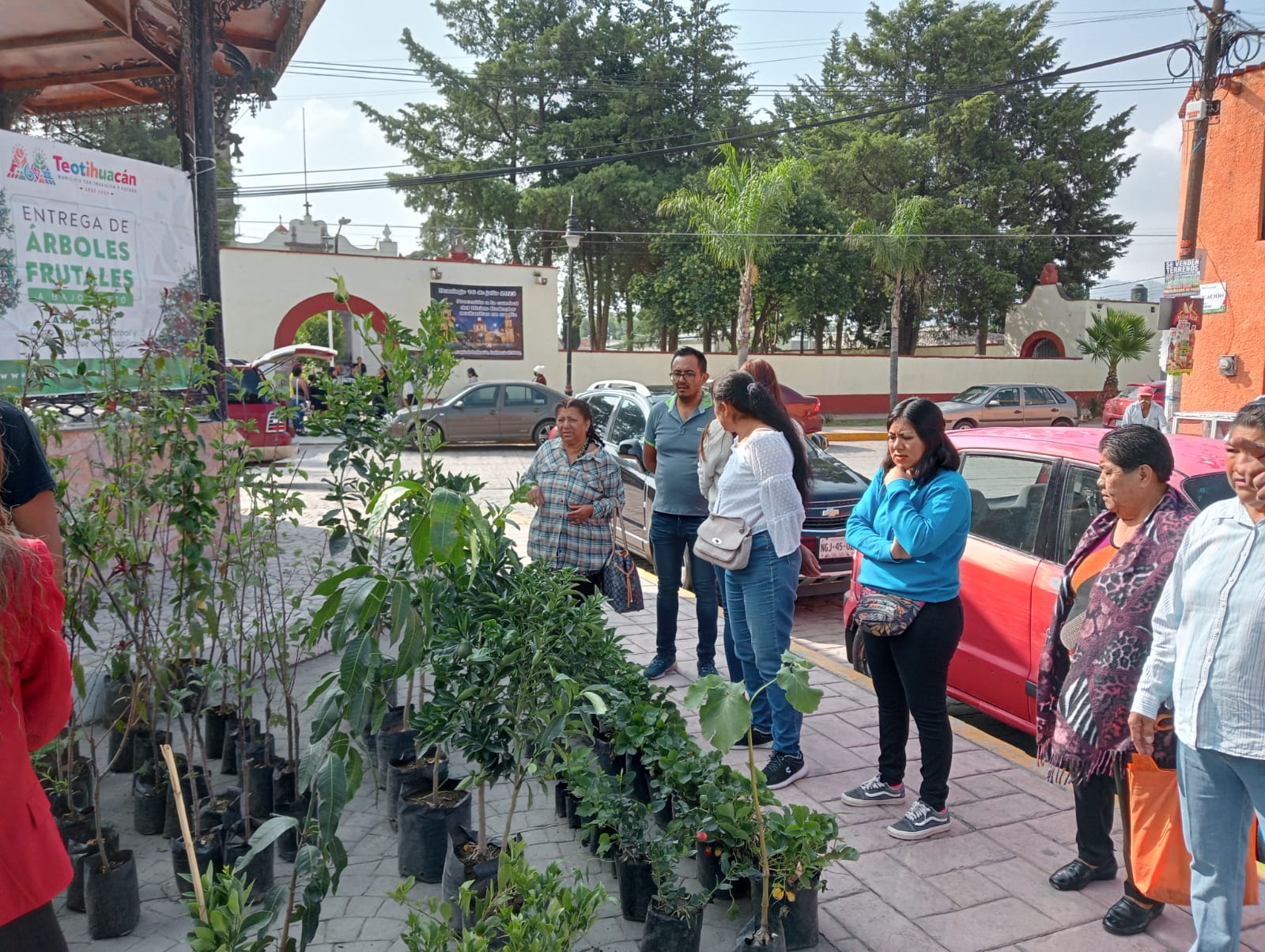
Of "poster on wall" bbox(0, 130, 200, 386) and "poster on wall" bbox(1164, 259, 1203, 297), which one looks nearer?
"poster on wall" bbox(0, 130, 200, 386)

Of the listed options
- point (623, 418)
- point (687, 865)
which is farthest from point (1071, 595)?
point (623, 418)

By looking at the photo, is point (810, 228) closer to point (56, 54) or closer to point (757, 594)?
point (56, 54)

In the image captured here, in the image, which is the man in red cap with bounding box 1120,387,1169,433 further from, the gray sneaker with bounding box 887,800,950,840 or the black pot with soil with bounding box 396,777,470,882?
the black pot with soil with bounding box 396,777,470,882

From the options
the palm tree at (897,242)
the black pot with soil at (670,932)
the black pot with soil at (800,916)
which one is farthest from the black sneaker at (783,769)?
the palm tree at (897,242)

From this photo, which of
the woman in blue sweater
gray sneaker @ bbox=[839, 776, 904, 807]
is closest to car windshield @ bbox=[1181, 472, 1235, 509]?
the woman in blue sweater

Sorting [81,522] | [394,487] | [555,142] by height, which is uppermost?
[555,142]

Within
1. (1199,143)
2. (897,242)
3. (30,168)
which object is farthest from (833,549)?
(897,242)

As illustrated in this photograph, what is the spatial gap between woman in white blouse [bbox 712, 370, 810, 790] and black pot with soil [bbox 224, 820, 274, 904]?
200 centimetres

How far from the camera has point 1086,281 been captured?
119 ft

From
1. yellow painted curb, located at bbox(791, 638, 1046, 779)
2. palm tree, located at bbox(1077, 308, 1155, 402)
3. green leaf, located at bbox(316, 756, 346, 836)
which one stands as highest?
palm tree, located at bbox(1077, 308, 1155, 402)

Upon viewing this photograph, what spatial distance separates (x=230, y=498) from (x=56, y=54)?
690 cm

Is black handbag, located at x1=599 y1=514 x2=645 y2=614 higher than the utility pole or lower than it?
lower

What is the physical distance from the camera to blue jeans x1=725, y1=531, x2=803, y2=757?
395cm

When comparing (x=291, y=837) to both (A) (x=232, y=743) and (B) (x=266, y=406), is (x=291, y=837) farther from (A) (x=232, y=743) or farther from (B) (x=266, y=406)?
(B) (x=266, y=406)
